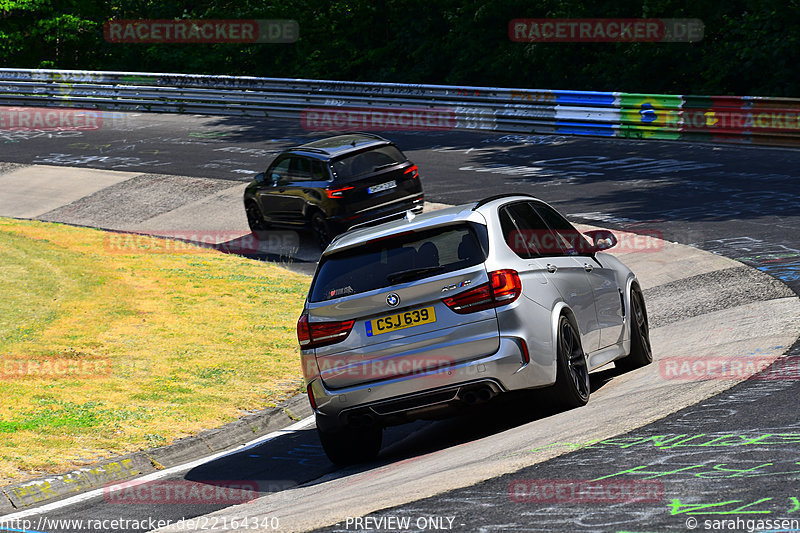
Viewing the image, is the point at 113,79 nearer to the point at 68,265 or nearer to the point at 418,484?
the point at 68,265

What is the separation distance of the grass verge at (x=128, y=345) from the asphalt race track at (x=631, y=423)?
47.9 inches

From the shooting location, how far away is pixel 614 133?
1032 inches

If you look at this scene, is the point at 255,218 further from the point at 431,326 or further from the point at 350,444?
the point at 431,326

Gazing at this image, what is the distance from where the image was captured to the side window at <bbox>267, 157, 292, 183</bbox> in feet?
64.5

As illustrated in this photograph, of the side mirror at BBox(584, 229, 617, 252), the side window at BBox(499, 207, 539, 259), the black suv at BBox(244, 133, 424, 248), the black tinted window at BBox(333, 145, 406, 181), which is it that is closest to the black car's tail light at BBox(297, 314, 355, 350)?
the side window at BBox(499, 207, 539, 259)

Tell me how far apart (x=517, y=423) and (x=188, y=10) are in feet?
134

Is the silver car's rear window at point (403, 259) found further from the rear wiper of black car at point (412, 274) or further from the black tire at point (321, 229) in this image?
the black tire at point (321, 229)

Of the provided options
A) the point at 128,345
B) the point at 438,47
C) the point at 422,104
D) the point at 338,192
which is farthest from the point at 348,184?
the point at 438,47

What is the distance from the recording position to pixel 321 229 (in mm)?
18672

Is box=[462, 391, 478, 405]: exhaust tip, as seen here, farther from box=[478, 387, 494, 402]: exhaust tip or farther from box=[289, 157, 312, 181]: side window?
box=[289, 157, 312, 181]: side window

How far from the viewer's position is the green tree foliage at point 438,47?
3003cm

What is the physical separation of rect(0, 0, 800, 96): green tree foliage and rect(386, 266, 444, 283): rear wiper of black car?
2354 centimetres

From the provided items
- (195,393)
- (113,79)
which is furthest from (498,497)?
(113,79)

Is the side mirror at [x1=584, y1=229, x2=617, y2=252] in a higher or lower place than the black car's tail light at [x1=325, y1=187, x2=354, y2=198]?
higher
